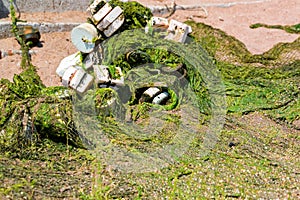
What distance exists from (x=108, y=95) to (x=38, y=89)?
84 cm

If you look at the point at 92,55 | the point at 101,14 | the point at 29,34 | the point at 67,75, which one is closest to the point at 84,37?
the point at 92,55

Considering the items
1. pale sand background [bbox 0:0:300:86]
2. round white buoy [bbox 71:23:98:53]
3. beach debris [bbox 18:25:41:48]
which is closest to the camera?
round white buoy [bbox 71:23:98:53]

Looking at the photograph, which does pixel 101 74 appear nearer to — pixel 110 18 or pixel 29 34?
pixel 110 18

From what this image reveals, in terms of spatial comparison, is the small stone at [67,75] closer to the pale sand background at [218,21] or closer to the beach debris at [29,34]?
the pale sand background at [218,21]

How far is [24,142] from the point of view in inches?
189

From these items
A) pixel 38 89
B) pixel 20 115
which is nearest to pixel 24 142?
pixel 20 115

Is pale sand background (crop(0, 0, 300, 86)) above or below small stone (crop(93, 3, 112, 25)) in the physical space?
below

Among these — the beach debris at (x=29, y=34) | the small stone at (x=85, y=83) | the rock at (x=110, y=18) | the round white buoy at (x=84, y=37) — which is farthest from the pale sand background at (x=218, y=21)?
the rock at (x=110, y=18)

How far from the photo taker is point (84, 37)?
5781mm

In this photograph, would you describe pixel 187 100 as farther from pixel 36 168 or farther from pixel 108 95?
pixel 36 168

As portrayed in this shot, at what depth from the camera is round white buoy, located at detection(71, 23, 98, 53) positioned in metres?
5.76

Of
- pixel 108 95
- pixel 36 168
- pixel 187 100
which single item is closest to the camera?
pixel 36 168

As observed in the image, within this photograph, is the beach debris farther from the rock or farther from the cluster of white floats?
the rock

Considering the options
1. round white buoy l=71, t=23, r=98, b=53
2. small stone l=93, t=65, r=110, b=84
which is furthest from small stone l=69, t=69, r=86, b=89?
round white buoy l=71, t=23, r=98, b=53
